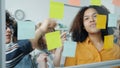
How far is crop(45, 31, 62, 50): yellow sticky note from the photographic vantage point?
137cm

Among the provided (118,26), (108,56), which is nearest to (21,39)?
(108,56)

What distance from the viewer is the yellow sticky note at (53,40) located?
4.50 feet

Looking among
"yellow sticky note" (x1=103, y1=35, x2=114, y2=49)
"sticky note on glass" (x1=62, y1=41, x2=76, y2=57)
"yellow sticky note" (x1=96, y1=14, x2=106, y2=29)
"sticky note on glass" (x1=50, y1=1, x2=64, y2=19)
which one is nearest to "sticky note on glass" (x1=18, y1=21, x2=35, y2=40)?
"sticky note on glass" (x1=50, y1=1, x2=64, y2=19)

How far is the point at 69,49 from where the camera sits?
59.4 inches

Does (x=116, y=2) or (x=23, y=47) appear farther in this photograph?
(x=116, y=2)

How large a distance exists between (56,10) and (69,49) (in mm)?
295

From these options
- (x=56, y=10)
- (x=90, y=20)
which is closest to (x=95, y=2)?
(x=90, y=20)

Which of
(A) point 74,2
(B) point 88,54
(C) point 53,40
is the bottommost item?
(B) point 88,54

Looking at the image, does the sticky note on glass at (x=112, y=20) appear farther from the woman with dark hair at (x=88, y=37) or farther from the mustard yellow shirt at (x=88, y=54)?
the mustard yellow shirt at (x=88, y=54)

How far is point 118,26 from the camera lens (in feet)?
5.91

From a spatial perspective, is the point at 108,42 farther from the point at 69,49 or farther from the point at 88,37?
the point at 69,49

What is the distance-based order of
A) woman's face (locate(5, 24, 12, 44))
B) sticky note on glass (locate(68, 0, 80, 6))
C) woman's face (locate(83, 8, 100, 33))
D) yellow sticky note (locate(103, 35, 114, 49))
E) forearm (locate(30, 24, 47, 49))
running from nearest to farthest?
1. woman's face (locate(5, 24, 12, 44))
2. forearm (locate(30, 24, 47, 49))
3. sticky note on glass (locate(68, 0, 80, 6))
4. woman's face (locate(83, 8, 100, 33))
5. yellow sticky note (locate(103, 35, 114, 49))

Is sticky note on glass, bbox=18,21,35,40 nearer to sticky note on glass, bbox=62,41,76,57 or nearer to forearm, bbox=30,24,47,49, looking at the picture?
forearm, bbox=30,24,47,49

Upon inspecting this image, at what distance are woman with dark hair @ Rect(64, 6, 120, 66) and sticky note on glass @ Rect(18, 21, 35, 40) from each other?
32 cm
